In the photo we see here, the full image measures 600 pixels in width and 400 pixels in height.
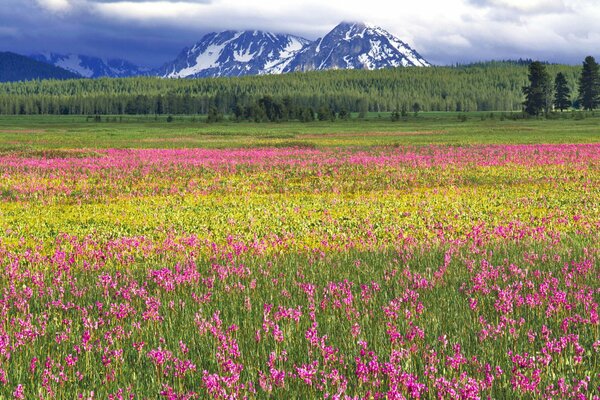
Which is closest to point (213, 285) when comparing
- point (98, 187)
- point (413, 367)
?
point (413, 367)

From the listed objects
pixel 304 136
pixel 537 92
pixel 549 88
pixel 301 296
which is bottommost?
pixel 301 296

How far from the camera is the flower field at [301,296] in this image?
4766 millimetres

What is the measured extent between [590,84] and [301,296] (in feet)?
509

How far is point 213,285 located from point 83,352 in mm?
2840

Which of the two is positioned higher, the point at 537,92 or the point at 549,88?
the point at 549,88

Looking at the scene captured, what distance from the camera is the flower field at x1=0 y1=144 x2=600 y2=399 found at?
4.77 meters

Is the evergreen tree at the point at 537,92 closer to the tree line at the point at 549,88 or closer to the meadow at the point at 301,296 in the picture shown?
the tree line at the point at 549,88

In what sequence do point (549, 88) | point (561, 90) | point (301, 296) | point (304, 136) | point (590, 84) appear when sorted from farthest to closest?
1. point (561, 90)
2. point (590, 84)
3. point (549, 88)
4. point (304, 136)
5. point (301, 296)

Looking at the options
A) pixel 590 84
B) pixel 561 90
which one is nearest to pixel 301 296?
pixel 590 84

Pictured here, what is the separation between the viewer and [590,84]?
142 meters

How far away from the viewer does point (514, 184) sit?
24234 mm

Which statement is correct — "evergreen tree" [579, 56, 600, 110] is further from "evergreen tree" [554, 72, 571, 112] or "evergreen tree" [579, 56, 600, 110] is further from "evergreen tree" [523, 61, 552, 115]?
"evergreen tree" [523, 61, 552, 115]

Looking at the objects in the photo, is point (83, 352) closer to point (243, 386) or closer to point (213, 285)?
point (243, 386)

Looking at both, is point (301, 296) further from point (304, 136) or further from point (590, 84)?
point (590, 84)
